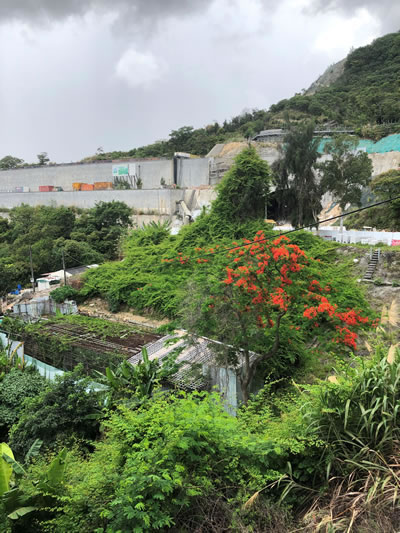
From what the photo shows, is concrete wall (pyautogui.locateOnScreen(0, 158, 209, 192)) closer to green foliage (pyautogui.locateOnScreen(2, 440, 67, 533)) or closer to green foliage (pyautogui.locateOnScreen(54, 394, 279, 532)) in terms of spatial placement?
green foliage (pyautogui.locateOnScreen(2, 440, 67, 533))

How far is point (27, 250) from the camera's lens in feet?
Answer: 85.8

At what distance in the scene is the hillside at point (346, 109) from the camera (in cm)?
4559

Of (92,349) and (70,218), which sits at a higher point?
(70,218)

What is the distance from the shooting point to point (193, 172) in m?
44.7

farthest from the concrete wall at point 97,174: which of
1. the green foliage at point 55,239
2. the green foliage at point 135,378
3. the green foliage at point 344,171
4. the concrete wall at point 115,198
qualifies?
the green foliage at point 135,378

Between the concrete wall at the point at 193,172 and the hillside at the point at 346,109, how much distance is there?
10.4m

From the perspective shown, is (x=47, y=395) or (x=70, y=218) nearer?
(x=47, y=395)

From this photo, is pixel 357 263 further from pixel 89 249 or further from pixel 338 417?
pixel 89 249

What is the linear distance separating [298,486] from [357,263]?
13.8 metres

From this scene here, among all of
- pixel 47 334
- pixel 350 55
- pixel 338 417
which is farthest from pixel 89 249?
pixel 350 55

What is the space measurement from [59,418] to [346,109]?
181 ft

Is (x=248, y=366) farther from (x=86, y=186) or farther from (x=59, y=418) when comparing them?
(x=86, y=186)

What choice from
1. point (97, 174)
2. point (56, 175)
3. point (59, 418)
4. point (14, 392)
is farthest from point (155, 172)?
point (59, 418)

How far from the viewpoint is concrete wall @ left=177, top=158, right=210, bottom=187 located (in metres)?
44.1
